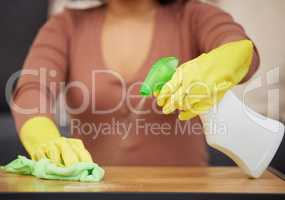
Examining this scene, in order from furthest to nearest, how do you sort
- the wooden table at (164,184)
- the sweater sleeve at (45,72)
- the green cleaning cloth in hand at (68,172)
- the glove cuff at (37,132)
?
the sweater sleeve at (45,72) < the glove cuff at (37,132) < the green cleaning cloth in hand at (68,172) < the wooden table at (164,184)

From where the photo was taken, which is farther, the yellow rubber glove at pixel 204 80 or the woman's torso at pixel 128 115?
the woman's torso at pixel 128 115

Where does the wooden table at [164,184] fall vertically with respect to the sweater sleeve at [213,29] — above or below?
below

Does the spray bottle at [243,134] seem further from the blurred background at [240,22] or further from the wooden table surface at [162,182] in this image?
the blurred background at [240,22]

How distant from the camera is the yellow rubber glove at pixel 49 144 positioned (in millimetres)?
874

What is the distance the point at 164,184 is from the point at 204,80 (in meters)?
0.16

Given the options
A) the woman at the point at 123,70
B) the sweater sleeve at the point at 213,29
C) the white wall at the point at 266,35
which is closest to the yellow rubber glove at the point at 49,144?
the woman at the point at 123,70

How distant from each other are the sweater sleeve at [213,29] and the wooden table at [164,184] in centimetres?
26

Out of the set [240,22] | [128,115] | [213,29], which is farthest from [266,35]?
[128,115]

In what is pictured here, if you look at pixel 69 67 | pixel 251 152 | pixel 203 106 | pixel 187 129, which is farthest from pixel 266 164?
pixel 69 67

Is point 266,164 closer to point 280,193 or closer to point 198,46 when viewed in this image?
point 280,193

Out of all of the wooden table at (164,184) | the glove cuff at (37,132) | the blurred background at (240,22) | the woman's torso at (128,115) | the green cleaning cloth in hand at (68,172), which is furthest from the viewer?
the blurred background at (240,22)

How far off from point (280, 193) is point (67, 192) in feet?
0.89

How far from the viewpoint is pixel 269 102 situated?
1417mm

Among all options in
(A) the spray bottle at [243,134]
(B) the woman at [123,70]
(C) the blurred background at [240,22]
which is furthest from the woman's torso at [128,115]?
(A) the spray bottle at [243,134]
